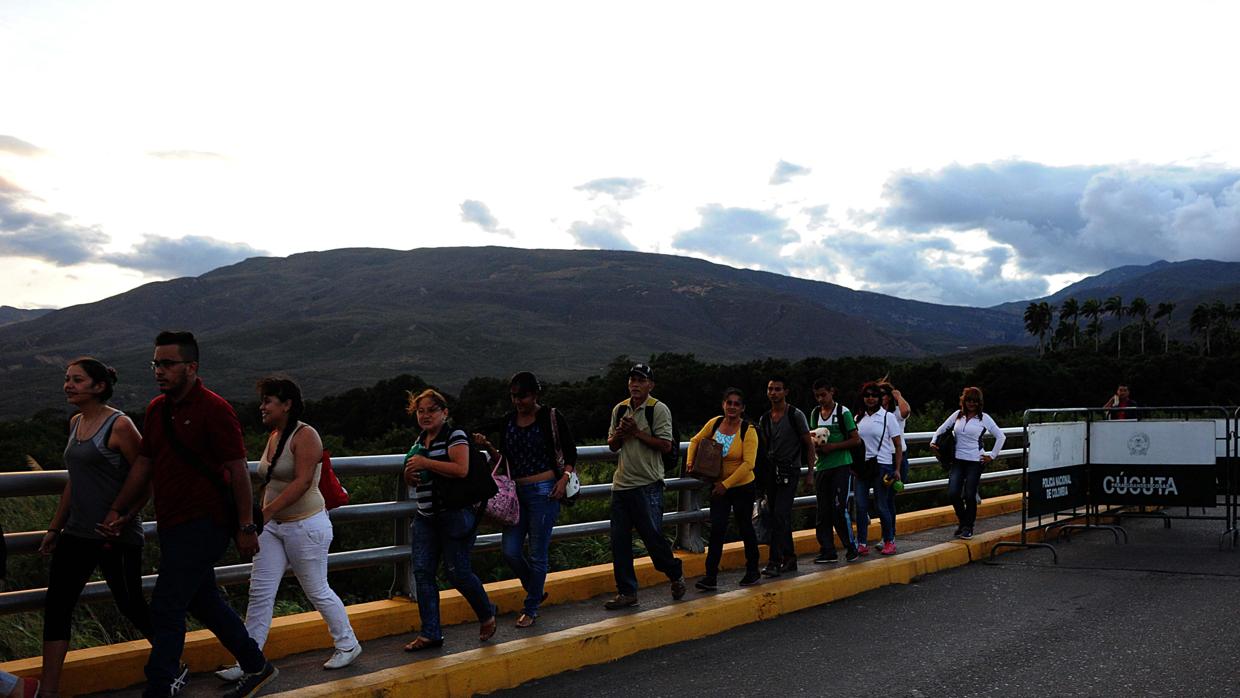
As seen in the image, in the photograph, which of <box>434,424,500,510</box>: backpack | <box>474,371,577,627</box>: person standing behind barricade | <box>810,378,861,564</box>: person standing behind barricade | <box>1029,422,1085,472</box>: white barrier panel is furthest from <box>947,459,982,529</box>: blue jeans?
<box>434,424,500,510</box>: backpack

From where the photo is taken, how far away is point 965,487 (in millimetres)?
11641

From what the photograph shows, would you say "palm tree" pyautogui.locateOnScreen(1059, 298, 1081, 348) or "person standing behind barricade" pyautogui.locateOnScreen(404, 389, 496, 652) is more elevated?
"palm tree" pyautogui.locateOnScreen(1059, 298, 1081, 348)

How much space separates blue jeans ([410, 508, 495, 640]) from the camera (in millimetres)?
6582

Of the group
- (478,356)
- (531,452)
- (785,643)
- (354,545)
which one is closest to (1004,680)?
(785,643)

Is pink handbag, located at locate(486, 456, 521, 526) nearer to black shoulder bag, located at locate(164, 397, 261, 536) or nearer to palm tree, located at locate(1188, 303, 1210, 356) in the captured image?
black shoulder bag, located at locate(164, 397, 261, 536)

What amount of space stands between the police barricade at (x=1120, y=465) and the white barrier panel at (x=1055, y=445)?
0.01m

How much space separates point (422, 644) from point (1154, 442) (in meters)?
8.99

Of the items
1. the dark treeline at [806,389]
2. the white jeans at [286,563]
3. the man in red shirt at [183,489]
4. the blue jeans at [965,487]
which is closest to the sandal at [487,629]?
the white jeans at [286,563]

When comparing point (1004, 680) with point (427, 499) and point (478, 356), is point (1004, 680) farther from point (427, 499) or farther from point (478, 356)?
point (478, 356)

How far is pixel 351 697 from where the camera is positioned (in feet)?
17.9

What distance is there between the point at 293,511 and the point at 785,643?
11.2 ft

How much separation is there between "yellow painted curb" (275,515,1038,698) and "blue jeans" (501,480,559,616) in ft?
1.37

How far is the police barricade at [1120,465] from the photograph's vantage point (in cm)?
1144

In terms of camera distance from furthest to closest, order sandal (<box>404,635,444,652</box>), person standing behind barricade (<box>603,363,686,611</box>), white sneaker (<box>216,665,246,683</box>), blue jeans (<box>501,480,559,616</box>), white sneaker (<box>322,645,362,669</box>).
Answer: person standing behind barricade (<box>603,363,686,611</box>)
blue jeans (<box>501,480,559,616</box>)
sandal (<box>404,635,444,652</box>)
white sneaker (<box>322,645,362,669</box>)
white sneaker (<box>216,665,246,683</box>)
